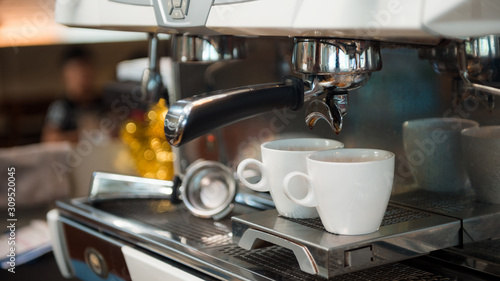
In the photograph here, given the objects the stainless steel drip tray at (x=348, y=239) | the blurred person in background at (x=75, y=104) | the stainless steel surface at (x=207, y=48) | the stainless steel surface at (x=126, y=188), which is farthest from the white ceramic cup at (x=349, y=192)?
the blurred person in background at (x=75, y=104)

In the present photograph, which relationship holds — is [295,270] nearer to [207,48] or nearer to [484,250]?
[484,250]

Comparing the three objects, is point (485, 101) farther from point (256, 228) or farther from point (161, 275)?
point (161, 275)

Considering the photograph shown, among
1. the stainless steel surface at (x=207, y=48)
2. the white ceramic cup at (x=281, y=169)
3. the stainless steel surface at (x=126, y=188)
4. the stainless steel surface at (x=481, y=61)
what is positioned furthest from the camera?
the stainless steel surface at (x=126, y=188)

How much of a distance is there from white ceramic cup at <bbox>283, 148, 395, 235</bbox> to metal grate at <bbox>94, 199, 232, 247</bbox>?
167mm

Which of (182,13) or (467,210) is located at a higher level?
(182,13)

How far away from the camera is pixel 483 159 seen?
0.61 m

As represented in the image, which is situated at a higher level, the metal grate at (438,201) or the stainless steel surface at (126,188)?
the metal grate at (438,201)

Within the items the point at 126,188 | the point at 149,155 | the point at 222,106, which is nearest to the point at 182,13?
the point at 222,106

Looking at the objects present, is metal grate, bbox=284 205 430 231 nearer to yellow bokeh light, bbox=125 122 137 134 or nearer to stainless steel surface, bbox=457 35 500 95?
stainless steel surface, bbox=457 35 500 95

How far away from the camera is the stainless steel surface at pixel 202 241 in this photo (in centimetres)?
58

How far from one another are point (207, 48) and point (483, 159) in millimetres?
333

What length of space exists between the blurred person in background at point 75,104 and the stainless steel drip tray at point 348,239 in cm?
186

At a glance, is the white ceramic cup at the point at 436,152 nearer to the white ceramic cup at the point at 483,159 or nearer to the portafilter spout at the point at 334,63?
the white ceramic cup at the point at 483,159

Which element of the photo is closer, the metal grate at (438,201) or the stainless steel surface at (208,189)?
the metal grate at (438,201)
